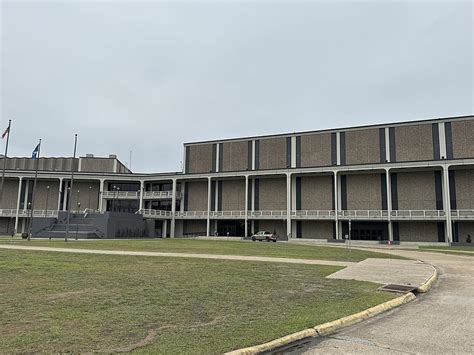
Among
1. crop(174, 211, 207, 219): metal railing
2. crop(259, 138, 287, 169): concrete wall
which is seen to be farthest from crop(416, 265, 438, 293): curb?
crop(174, 211, 207, 219): metal railing

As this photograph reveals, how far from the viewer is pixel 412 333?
22.7 ft

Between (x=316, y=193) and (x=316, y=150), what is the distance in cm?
799

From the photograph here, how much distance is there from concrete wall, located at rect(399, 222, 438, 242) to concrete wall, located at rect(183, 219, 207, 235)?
31.0 meters

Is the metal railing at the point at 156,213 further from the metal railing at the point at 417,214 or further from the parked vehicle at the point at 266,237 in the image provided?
the metal railing at the point at 417,214

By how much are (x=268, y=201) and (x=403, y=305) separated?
50751 millimetres

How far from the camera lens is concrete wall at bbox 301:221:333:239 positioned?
55.8 m

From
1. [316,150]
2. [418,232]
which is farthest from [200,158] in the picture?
[418,232]

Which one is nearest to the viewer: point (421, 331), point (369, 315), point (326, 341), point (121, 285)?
point (326, 341)

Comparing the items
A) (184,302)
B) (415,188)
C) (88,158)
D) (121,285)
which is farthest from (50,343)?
(88,158)

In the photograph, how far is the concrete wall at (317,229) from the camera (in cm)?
5577

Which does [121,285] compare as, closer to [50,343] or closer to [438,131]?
[50,343]

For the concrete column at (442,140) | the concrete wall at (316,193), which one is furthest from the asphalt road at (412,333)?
the concrete column at (442,140)

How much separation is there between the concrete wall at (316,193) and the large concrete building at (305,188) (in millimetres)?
152

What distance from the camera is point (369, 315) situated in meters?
8.30
